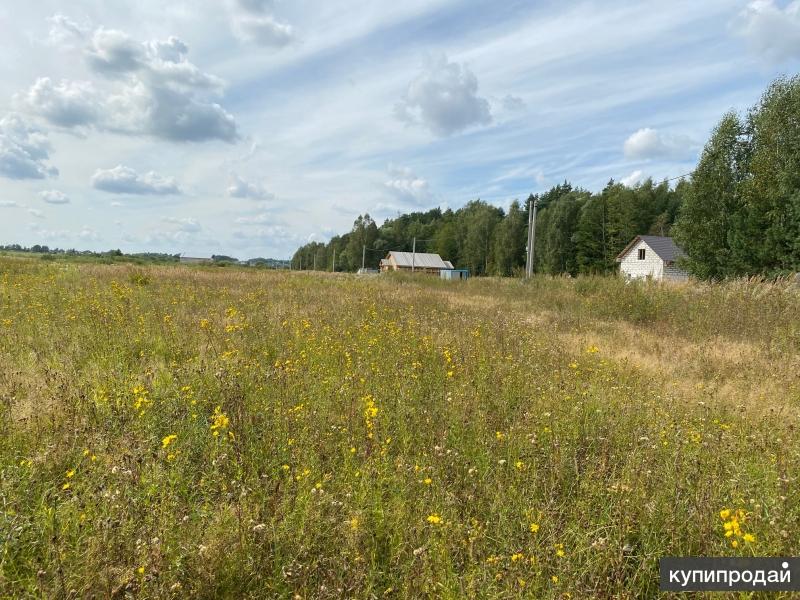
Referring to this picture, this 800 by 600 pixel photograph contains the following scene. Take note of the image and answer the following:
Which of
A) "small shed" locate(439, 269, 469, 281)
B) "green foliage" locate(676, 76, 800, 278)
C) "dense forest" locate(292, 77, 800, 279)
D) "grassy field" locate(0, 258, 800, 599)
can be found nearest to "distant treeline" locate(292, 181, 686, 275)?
"dense forest" locate(292, 77, 800, 279)

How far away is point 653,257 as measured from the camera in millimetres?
37312

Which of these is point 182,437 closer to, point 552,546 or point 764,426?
point 552,546

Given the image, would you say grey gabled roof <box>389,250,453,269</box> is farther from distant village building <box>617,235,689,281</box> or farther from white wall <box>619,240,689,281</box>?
distant village building <box>617,235,689,281</box>

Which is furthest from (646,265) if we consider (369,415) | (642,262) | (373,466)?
(373,466)

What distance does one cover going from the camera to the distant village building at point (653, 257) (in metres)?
35.9

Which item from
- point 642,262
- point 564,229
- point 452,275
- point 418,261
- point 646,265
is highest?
point 564,229

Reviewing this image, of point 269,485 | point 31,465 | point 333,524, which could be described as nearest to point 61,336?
point 31,465

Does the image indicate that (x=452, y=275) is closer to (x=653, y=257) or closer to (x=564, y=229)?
(x=653, y=257)

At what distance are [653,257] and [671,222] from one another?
14.4 metres

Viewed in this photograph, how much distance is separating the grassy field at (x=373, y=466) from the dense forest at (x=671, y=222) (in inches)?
677

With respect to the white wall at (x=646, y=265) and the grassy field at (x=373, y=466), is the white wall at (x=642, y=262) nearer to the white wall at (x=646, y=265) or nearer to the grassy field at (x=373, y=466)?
the white wall at (x=646, y=265)

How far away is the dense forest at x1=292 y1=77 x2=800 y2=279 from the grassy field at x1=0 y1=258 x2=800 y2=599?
56.4ft

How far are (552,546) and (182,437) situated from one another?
262 cm

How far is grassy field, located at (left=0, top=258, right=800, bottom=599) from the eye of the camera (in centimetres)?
197
